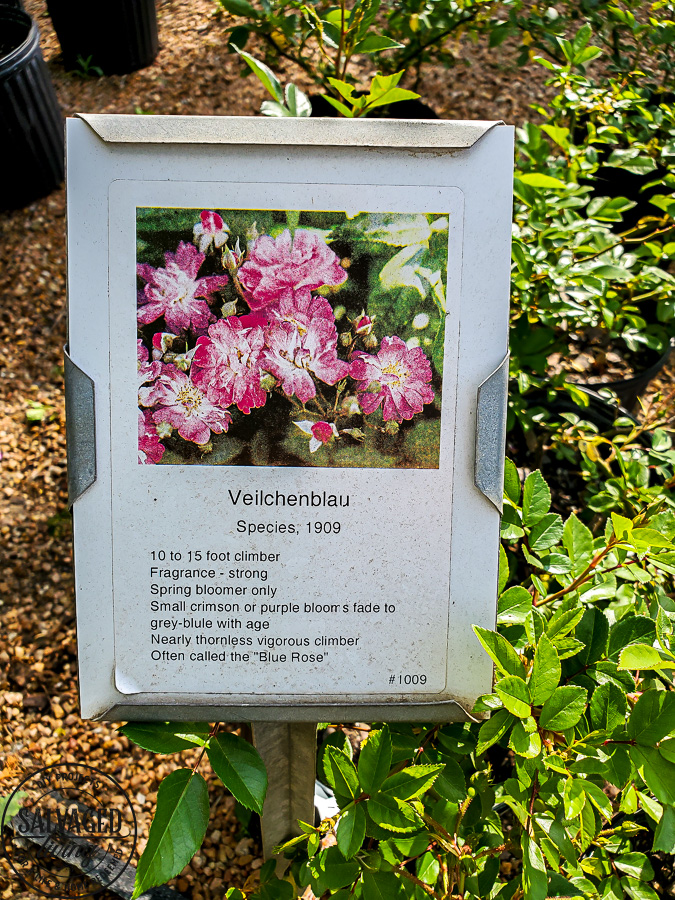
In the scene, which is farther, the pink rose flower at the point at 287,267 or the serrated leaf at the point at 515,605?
the serrated leaf at the point at 515,605

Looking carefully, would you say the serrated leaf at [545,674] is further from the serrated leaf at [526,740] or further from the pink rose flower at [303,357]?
the pink rose flower at [303,357]

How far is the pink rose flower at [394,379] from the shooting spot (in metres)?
0.78

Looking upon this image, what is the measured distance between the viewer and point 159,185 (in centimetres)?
75

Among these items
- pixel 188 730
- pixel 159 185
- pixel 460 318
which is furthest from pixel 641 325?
pixel 188 730

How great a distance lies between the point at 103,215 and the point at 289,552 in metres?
0.43

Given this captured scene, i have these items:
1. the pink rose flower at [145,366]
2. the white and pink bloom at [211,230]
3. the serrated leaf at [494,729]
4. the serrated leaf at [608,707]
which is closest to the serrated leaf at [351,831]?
the serrated leaf at [494,729]

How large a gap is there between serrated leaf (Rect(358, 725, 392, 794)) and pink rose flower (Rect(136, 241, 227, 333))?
1.65ft

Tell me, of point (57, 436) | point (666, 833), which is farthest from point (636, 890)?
point (57, 436)

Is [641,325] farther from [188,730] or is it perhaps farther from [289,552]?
[188,730]

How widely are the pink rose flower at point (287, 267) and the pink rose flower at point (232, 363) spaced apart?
0.04 m

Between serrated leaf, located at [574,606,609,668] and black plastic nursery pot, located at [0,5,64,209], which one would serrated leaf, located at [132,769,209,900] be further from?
black plastic nursery pot, located at [0,5,64,209]

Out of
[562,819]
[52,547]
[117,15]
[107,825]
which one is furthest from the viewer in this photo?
[117,15]

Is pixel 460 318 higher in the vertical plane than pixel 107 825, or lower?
higher

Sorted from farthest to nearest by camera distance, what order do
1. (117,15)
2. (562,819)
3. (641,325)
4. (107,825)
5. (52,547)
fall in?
1. (117,15)
2. (52,547)
3. (641,325)
4. (107,825)
5. (562,819)
